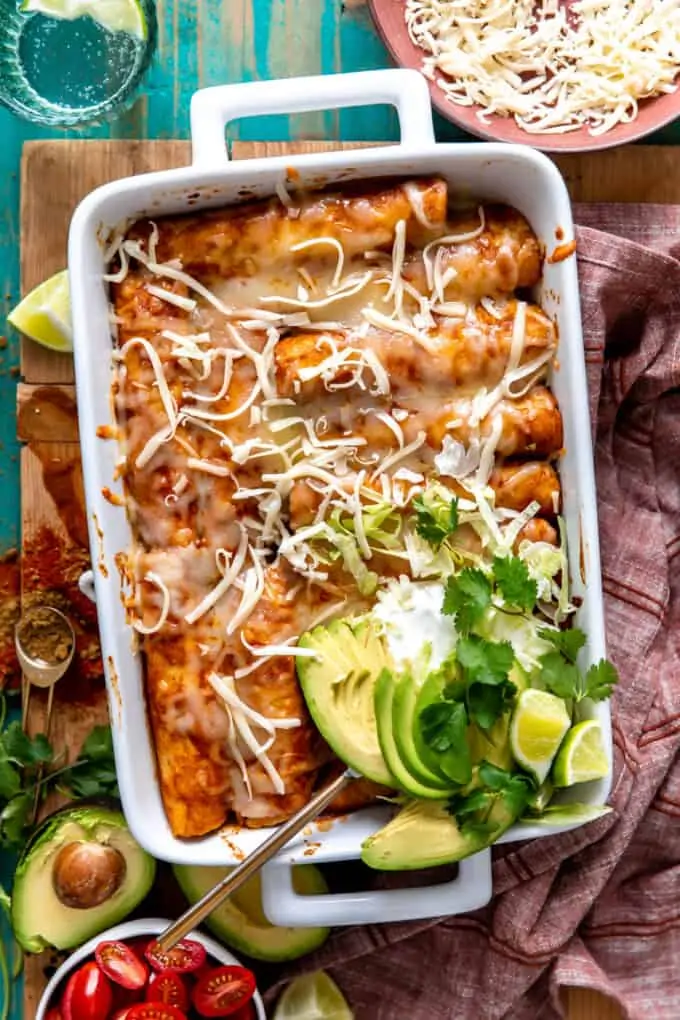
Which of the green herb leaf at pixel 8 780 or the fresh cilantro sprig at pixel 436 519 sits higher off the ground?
the fresh cilantro sprig at pixel 436 519

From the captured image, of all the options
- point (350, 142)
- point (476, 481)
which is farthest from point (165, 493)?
point (350, 142)

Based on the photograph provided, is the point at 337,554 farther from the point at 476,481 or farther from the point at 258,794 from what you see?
the point at 258,794

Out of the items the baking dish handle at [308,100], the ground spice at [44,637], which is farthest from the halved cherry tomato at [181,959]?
the baking dish handle at [308,100]

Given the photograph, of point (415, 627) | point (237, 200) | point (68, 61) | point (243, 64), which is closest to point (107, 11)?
point (68, 61)

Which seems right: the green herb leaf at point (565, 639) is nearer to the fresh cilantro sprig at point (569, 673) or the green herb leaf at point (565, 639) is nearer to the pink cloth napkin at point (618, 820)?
the fresh cilantro sprig at point (569, 673)

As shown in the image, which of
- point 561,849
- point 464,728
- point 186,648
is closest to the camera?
point 464,728

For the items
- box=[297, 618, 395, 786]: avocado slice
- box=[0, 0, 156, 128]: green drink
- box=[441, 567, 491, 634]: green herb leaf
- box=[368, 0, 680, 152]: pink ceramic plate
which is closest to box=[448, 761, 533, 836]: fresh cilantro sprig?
box=[297, 618, 395, 786]: avocado slice

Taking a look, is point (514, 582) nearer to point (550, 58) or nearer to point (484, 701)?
point (484, 701)
